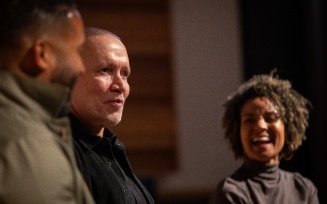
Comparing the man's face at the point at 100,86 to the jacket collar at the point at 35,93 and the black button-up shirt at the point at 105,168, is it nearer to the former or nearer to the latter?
the black button-up shirt at the point at 105,168

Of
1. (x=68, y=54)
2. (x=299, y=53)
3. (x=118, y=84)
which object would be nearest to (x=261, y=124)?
(x=118, y=84)

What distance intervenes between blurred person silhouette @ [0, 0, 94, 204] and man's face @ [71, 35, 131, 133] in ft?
1.46

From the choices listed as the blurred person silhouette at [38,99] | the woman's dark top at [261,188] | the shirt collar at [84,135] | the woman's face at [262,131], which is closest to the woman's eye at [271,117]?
the woman's face at [262,131]

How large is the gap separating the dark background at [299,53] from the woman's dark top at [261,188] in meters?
1.07

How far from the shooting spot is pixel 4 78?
3.51 ft

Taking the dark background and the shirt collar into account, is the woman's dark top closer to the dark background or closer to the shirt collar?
the shirt collar

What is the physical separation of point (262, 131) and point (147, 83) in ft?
6.54

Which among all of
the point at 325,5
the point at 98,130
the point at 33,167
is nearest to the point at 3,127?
the point at 33,167

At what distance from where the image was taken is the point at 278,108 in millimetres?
2230

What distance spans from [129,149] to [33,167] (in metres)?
3.01

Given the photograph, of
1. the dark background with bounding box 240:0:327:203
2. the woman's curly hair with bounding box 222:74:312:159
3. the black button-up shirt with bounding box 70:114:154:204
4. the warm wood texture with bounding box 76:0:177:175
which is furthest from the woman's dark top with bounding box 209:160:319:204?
the warm wood texture with bounding box 76:0:177:175

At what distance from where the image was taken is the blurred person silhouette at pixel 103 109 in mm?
1574

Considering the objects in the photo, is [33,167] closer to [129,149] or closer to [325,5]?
[325,5]

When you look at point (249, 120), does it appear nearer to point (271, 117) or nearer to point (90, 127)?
point (271, 117)
